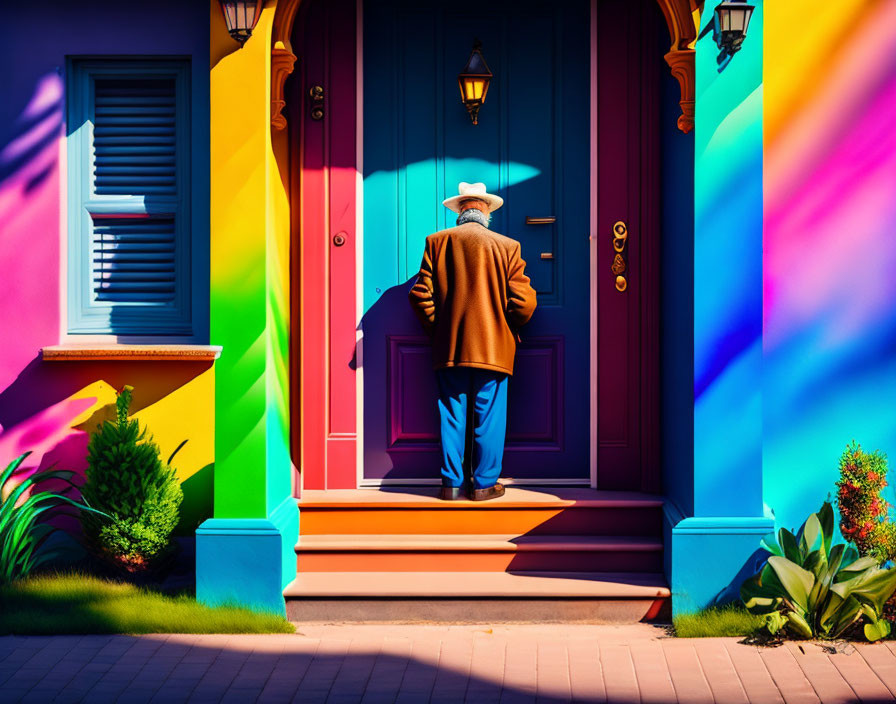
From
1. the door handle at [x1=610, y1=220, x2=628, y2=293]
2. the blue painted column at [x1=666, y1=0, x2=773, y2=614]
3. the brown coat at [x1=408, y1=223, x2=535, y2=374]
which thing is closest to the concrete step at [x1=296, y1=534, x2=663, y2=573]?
the blue painted column at [x1=666, y1=0, x2=773, y2=614]

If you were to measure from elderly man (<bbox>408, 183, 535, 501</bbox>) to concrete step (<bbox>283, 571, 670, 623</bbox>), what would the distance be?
2.18 feet

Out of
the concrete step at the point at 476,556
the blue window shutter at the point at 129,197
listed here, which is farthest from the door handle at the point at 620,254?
the blue window shutter at the point at 129,197

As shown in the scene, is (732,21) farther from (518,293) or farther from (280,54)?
(280,54)

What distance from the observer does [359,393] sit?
243 inches

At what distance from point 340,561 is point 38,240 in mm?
2545

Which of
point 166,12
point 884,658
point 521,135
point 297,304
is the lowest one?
point 884,658

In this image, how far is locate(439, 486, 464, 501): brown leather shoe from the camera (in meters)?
5.80

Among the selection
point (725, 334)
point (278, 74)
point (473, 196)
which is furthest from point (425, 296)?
point (725, 334)

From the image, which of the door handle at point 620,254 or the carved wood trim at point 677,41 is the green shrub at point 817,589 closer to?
the door handle at point 620,254

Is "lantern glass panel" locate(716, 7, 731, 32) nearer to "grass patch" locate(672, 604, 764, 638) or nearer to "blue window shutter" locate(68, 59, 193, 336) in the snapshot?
"grass patch" locate(672, 604, 764, 638)

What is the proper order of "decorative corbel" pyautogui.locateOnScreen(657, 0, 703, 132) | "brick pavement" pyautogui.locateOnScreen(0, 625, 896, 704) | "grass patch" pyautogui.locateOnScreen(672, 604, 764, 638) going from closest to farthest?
1. "brick pavement" pyautogui.locateOnScreen(0, 625, 896, 704)
2. "grass patch" pyautogui.locateOnScreen(672, 604, 764, 638)
3. "decorative corbel" pyautogui.locateOnScreen(657, 0, 703, 132)

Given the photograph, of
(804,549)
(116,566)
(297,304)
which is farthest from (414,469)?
(804,549)

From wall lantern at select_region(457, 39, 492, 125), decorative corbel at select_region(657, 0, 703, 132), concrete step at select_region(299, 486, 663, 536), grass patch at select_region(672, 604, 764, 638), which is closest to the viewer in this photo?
grass patch at select_region(672, 604, 764, 638)

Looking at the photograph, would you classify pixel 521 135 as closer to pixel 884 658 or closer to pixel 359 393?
pixel 359 393
